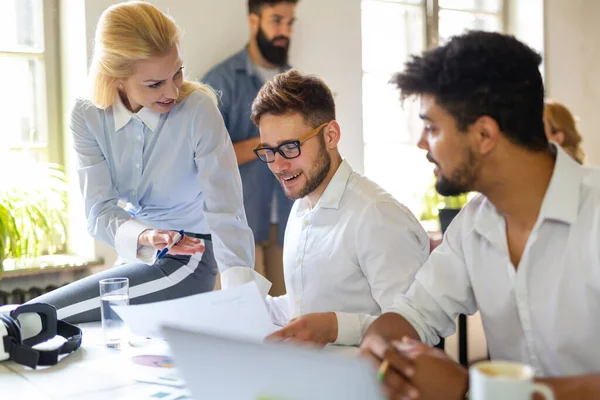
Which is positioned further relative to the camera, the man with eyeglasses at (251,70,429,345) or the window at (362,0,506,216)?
the window at (362,0,506,216)

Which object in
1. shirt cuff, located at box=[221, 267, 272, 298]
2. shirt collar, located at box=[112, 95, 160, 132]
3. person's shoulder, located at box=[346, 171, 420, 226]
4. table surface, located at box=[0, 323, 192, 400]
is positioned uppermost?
shirt collar, located at box=[112, 95, 160, 132]

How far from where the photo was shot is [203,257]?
2.16 meters

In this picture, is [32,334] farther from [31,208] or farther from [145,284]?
[31,208]

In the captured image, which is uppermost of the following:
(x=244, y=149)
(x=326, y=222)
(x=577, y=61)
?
(x=577, y=61)

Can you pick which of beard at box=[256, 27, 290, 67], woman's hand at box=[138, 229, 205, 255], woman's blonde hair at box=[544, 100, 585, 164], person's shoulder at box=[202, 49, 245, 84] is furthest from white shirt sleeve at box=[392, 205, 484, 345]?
beard at box=[256, 27, 290, 67]

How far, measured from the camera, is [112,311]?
5.06 ft

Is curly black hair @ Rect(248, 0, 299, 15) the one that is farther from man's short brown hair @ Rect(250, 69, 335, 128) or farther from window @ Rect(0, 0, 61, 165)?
man's short brown hair @ Rect(250, 69, 335, 128)

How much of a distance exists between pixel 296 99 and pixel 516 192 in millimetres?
750

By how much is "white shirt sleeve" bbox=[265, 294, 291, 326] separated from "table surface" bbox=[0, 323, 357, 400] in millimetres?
367

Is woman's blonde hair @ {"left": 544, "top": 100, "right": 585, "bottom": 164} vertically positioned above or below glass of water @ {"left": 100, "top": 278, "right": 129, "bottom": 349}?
above

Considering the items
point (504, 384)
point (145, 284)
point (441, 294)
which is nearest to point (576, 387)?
point (504, 384)

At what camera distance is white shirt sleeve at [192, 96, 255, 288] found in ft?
6.81

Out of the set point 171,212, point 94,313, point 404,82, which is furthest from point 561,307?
point 171,212

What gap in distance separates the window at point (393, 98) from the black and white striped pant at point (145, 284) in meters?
2.64
